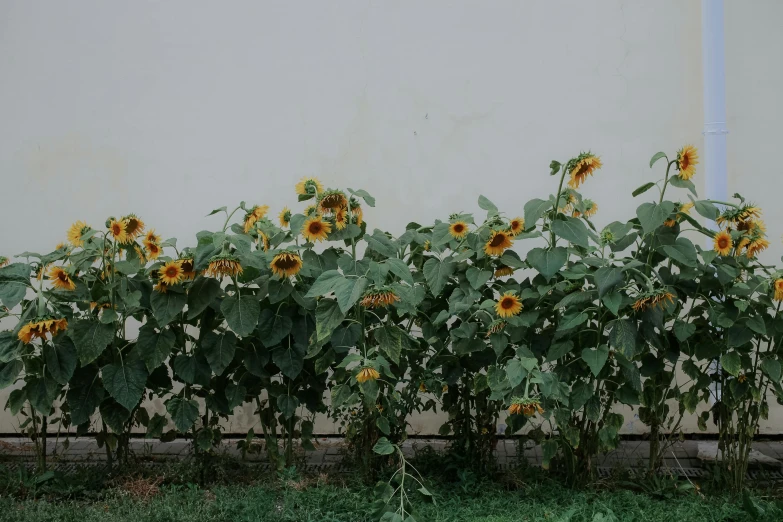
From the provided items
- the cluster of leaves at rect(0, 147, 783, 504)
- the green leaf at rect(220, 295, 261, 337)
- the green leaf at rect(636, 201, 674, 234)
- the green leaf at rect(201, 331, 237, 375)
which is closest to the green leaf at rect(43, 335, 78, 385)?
the cluster of leaves at rect(0, 147, 783, 504)

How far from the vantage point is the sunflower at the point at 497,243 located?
2668 mm

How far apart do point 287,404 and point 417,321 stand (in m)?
0.58

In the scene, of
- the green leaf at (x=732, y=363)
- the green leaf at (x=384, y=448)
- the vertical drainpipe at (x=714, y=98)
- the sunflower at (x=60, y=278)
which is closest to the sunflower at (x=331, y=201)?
the green leaf at (x=384, y=448)

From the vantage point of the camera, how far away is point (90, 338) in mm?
2768

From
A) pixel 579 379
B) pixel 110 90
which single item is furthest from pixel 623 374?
pixel 110 90

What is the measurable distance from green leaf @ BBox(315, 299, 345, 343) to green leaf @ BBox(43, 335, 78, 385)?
3.11 ft

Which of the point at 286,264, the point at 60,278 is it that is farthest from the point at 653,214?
the point at 60,278

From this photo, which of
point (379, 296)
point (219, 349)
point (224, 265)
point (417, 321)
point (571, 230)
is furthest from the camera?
point (417, 321)

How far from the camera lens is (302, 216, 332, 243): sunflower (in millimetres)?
2652

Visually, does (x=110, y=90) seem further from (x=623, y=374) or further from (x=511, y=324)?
(x=623, y=374)

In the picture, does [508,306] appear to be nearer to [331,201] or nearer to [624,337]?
[624,337]

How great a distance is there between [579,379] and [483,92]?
163 centimetres

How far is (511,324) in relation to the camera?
270 centimetres

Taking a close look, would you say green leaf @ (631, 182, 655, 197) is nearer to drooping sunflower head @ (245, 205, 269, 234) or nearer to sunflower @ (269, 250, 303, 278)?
sunflower @ (269, 250, 303, 278)
